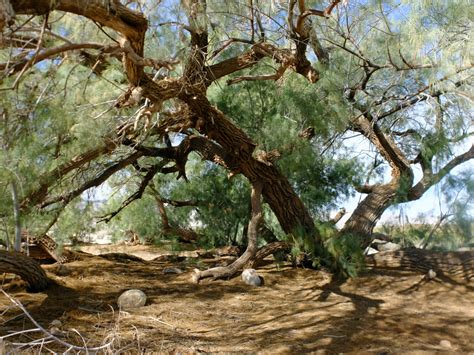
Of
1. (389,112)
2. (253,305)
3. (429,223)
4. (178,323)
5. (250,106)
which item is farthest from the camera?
(429,223)

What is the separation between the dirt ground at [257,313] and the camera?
134 inches

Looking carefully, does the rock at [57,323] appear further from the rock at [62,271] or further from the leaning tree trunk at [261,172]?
the leaning tree trunk at [261,172]

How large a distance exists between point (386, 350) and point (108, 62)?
119 inches

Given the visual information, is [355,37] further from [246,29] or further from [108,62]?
[108,62]

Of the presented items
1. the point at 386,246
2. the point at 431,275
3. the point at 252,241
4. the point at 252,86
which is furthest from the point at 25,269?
the point at 386,246

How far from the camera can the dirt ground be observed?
3.41 meters

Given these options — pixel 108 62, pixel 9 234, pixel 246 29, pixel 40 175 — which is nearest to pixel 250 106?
pixel 246 29

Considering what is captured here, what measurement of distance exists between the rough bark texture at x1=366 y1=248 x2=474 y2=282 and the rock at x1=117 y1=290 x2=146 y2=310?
2914 millimetres

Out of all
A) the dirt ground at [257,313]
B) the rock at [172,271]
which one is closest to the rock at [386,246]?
the dirt ground at [257,313]

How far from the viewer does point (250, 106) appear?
5953 millimetres

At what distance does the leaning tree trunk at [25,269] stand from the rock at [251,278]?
2067 millimetres

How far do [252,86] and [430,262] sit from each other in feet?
9.46

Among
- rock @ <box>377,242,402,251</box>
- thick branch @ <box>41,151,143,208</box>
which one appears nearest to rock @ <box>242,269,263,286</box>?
thick branch @ <box>41,151,143,208</box>

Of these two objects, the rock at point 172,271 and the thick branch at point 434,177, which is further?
the rock at point 172,271
